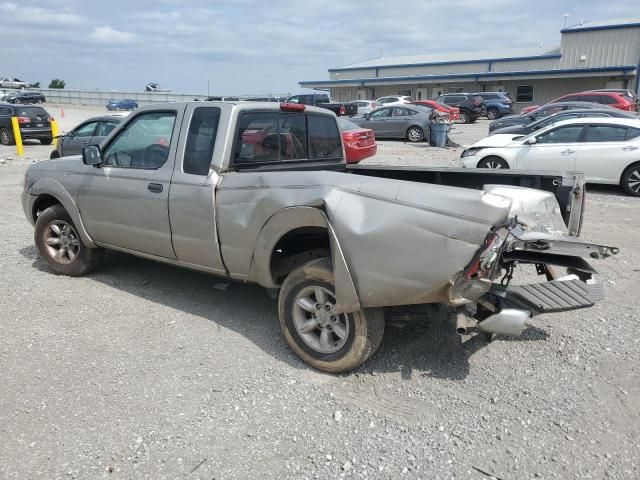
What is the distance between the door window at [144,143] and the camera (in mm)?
4699

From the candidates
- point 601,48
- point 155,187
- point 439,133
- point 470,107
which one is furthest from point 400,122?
point 601,48

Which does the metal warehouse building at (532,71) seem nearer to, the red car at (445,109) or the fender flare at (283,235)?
the red car at (445,109)

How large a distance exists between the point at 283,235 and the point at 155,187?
146 cm

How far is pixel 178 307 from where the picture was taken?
497 centimetres

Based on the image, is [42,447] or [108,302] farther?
[108,302]

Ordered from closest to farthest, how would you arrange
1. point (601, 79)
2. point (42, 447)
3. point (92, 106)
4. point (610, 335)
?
1. point (42, 447)
2. point (610, 335)
3. point (601, 79)
4. point (92, 106)

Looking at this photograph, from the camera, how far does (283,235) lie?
3850 mm

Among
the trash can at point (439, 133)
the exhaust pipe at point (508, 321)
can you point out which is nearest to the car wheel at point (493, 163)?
the trash can at point (439, 133)

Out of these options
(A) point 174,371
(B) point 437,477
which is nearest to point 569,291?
(B) point 437,477

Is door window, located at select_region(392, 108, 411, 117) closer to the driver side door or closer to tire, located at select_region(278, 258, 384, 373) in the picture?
the driver side door

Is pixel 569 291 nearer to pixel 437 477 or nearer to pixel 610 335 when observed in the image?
pixel 610 335

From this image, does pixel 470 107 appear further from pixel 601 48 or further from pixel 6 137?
pixel 6 137

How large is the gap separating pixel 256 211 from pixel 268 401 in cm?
136

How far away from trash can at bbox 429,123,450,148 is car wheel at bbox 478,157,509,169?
8.51 meters
